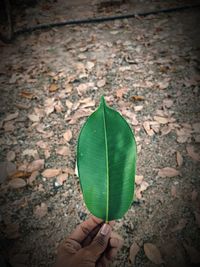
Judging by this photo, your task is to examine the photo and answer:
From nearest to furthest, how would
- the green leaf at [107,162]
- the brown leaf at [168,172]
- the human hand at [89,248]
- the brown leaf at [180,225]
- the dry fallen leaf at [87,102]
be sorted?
the green leaf at [107,162] < the human hand at [89,248] < the brown leaf at [180,225] < the brown leaf at [168,172] < the dry fallen leaf at [87,102]

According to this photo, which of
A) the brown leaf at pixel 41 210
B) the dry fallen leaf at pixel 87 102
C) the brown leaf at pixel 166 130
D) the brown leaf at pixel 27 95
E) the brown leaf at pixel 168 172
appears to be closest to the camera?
the brown leaf at pixel 41 210

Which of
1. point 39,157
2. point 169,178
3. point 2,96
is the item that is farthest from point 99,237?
point 2,96

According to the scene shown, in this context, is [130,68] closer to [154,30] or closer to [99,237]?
[154,30]

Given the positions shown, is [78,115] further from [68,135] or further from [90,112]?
[68,135]

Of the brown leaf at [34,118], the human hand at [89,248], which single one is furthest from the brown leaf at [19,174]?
the human hand at [89,248]

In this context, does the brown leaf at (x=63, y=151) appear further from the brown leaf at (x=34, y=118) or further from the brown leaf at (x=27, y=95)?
the brown leaf at (x=27, y=95)

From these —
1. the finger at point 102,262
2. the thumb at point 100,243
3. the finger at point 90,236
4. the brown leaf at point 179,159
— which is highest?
the brown leaf at point 179,159
